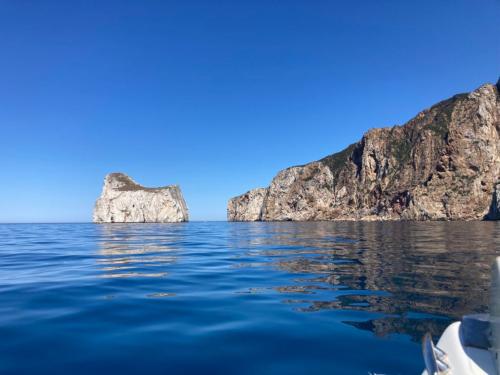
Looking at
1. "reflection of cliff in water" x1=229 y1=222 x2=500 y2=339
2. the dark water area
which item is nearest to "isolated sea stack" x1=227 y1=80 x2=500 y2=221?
"reflection of cliff in water" x1=229 y1=222 x2=500 y2=339

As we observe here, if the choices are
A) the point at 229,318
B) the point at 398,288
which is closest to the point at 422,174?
the point at 398,288

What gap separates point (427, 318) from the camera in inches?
253

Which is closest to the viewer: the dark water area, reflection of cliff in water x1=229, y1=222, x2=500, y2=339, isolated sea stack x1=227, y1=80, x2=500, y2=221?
the dark water area

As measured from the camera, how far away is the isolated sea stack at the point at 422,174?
121562 millimetres

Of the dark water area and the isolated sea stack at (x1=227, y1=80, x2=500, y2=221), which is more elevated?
the isolated sea stack at (x1=227, y1=80, x2=500, y2=221)

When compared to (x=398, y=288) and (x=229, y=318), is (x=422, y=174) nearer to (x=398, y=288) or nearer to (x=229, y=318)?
(x=398, y=288)

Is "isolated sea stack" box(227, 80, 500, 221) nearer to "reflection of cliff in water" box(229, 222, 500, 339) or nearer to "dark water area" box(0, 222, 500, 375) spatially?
"reflection of cliff in water" box(229, 222, 500, 339)

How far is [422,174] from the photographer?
140 metres

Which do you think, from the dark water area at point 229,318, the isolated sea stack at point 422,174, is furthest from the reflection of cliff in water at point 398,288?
the isolated sea stack at point 422,174

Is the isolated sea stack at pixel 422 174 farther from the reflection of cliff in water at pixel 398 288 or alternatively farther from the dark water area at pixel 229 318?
the dark water area at pixel 229 318

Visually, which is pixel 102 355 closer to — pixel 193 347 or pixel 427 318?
pixel 193 347

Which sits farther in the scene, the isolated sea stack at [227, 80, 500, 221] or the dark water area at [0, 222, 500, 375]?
the isolated sea stack at [227, 80, 500, 221]

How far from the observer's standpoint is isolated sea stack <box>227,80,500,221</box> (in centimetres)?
12156

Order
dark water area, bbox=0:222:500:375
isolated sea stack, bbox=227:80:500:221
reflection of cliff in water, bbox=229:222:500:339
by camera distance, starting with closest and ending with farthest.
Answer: dark water area, bbox=0:222:500:375
reflection of cliff in water, bbox=229:222:500:339
isolated sea stack, bbox=227:80:500:221
